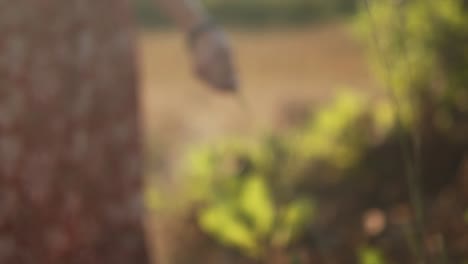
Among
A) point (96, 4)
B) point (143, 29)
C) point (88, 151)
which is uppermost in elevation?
point (96, 4)

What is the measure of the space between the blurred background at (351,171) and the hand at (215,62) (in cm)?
3

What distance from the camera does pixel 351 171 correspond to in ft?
5.75

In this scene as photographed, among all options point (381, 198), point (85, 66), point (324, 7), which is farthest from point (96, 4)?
point (324, 7)

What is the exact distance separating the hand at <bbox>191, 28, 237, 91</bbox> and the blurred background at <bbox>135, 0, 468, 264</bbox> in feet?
0.11

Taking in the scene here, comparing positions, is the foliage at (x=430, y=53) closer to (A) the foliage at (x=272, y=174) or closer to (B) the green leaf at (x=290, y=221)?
(A) the foliage at (x=272, y=174)

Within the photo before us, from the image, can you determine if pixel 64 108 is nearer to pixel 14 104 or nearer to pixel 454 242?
pixel 14 104

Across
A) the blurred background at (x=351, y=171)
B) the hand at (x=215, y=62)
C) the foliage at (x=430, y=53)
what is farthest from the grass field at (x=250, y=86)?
the hand at (x=215, y=62)

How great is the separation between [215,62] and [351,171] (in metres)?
0.87

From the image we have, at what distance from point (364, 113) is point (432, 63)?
26 cm

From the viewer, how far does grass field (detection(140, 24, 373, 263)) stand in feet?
8.38

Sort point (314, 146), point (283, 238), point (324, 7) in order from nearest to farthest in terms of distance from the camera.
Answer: point (283, 238) → point (314, 146) → point (324, 7)

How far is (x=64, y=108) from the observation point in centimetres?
87

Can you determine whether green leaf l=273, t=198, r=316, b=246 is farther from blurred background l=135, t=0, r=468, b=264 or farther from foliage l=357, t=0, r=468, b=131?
foliage l=357, t=0, r=468, b=131

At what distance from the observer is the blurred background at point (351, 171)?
1106mm
